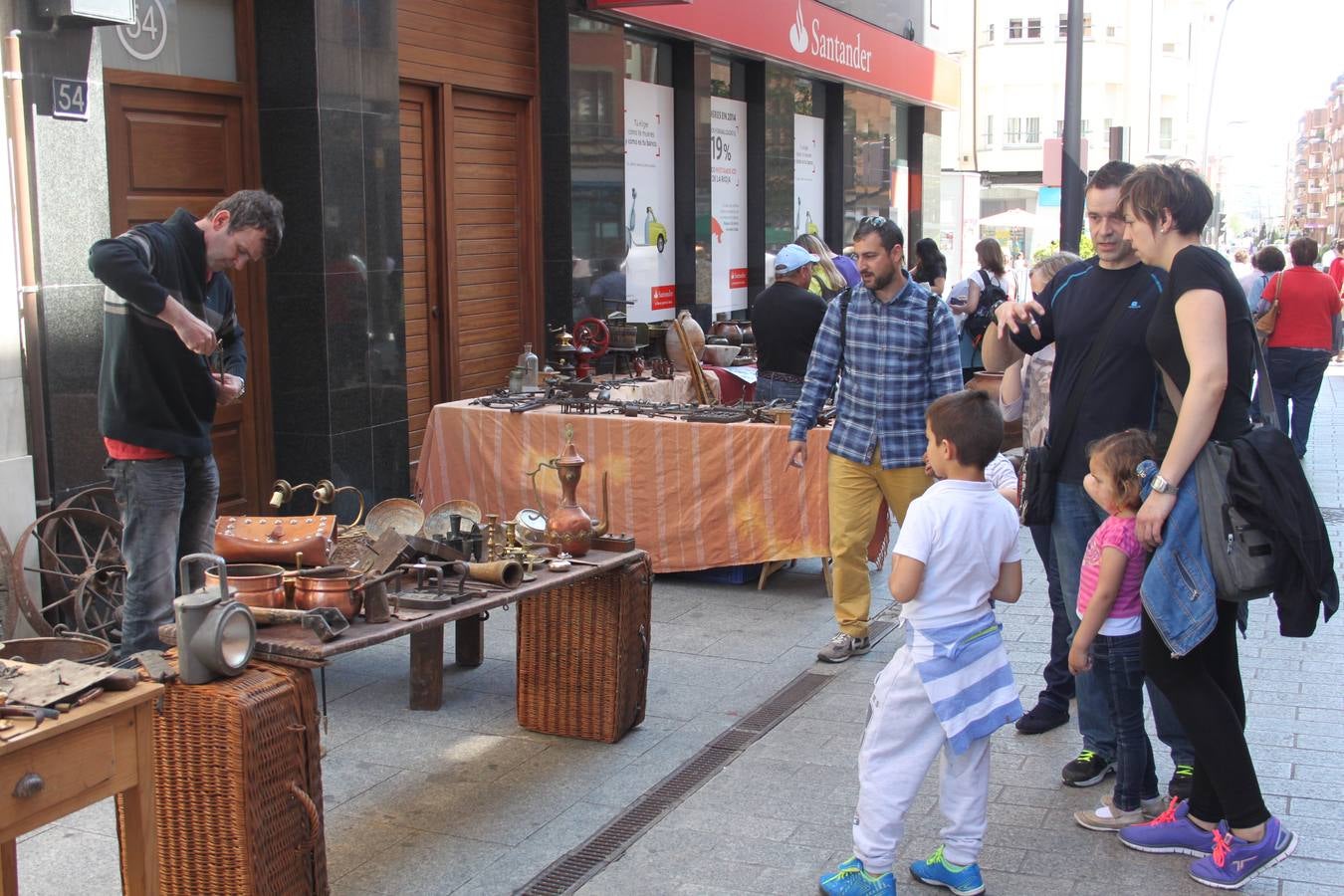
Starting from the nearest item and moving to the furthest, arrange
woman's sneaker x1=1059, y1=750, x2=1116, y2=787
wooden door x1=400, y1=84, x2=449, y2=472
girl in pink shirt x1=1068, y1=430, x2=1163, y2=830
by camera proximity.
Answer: girl in pink shirt x1=1068, y1=430, x2=1163, y2=830
woman's sneaker x1=1059, y1=750, x2=1116, y2=787
wooden door x1=400, y1=84, x2=449, y2=472

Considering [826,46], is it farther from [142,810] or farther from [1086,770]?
[142,810]

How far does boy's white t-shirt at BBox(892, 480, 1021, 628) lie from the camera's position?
382 centimetres

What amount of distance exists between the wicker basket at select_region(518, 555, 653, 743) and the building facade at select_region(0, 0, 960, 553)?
8.09 feet

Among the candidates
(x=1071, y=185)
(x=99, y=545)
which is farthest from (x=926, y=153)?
(x=99, y=545)

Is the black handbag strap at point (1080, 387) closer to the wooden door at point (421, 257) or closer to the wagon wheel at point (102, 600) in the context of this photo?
the wagon wheel at point (102, 600)

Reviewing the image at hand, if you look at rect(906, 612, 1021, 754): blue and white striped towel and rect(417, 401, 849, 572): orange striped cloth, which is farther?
rect(417, 401, 849, 572): orange striped cloth

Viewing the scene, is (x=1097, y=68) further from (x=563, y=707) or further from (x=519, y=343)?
(x=563, y=707)

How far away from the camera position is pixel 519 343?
36.8ft

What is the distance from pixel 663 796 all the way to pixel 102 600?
2.95 m

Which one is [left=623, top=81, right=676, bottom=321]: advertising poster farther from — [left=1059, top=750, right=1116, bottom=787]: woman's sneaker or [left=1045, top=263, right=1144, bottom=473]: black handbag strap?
[left=1059, top=750, right=1116, bottom=787]: woman's sneaker

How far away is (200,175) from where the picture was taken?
7727 mm

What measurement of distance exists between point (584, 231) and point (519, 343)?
1.04 m

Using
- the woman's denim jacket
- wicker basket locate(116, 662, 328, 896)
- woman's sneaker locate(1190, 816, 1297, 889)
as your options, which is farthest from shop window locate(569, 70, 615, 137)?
woman's sneaker locate(1190, 816, 1297, 889)

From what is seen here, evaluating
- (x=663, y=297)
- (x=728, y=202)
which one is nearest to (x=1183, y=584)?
(x=663, y=297)
